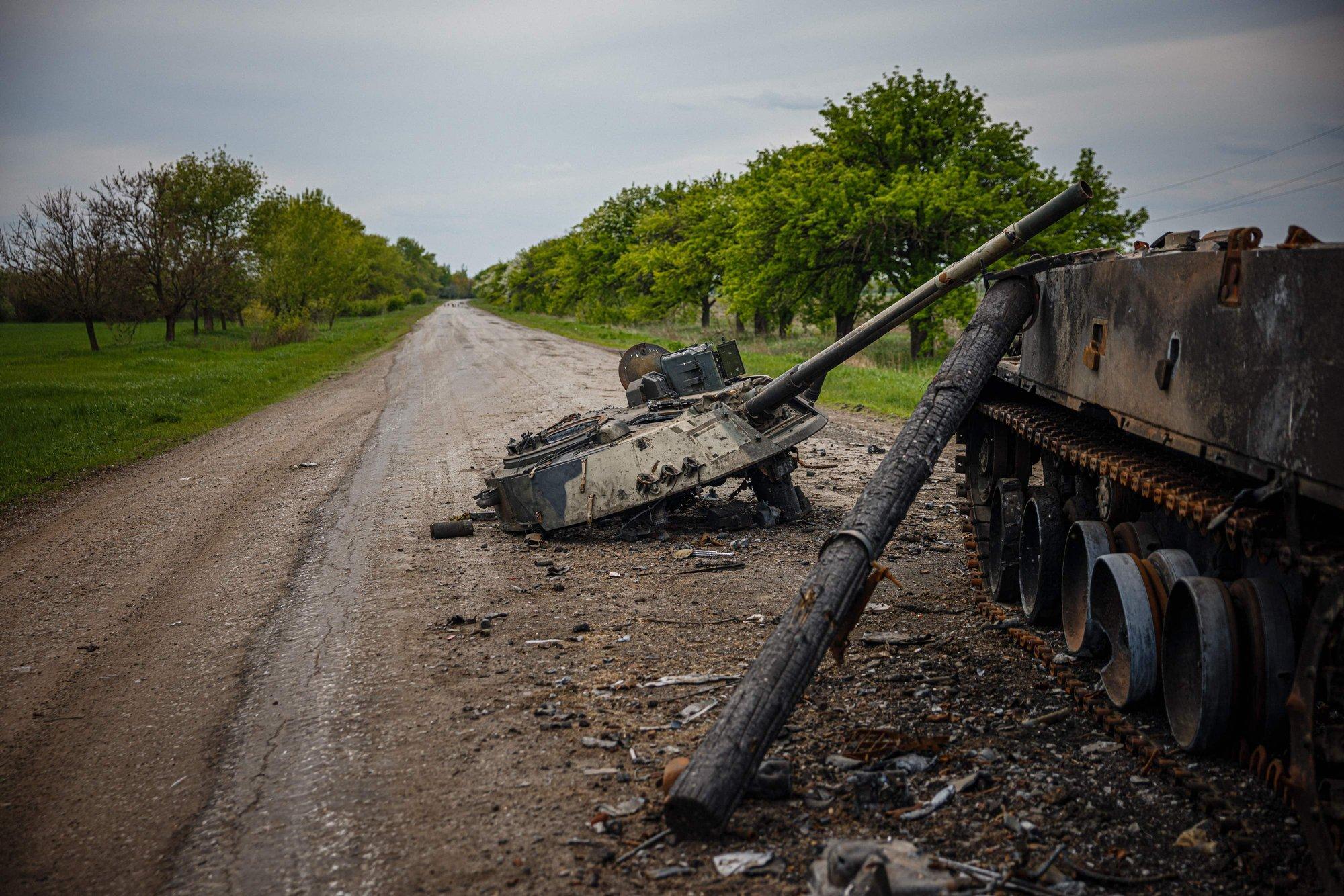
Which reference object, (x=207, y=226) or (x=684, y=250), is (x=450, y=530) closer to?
(x=684, y=250)

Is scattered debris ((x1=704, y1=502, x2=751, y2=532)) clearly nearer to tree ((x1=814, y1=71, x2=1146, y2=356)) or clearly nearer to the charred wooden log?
the charred wooden log

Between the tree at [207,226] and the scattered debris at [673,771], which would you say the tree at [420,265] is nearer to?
the tree at [207,226]

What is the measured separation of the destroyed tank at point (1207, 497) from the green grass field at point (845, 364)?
6.90m

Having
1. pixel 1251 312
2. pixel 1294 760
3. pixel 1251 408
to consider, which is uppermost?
pixel 1251 312

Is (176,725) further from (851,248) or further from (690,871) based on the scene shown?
(851,248)

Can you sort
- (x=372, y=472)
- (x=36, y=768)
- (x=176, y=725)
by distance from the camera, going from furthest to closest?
1. (x=372, y=472)
2. (x=176, y=725)
3. (x=36, y=768)

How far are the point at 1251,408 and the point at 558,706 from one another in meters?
3.79

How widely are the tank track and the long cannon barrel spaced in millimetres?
1562

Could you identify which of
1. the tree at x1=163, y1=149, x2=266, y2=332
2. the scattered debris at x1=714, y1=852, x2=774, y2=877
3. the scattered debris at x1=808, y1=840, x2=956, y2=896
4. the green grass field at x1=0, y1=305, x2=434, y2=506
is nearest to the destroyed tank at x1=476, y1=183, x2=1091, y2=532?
the scattered debris at x1=714, y1=852, x2=774, y2=877

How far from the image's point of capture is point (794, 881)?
12.0ft

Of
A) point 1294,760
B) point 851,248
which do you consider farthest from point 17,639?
point 851,248

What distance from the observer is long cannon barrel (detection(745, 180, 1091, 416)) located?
21.9 feet

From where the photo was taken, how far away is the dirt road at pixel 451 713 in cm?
387

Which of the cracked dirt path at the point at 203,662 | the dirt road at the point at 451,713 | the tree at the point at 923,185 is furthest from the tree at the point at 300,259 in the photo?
the dirt road at the point at 451,713
